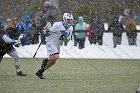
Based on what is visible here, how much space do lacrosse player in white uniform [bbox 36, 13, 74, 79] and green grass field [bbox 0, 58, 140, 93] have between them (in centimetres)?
42

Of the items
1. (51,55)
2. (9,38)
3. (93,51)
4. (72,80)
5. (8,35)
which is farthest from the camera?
(93,51)

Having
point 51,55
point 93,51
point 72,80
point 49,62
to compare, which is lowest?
point 93,51

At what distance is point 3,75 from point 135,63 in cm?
774

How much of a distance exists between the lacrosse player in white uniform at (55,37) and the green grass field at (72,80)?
0.42m

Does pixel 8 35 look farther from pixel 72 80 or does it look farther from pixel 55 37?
pixel 72 80

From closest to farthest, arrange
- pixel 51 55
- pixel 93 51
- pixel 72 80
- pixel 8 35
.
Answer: pixel 72 80, pixel 51 55, pixel 8 35, pixel 93 51

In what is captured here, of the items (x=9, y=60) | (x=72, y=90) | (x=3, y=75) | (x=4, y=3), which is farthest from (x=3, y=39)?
Answer: (x=4, y=3)

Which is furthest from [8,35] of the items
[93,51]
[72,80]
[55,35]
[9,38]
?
[93,51]

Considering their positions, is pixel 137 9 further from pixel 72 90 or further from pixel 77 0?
pixel 72 90

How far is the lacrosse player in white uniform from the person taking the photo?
16.3 metres

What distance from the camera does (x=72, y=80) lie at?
1576cm

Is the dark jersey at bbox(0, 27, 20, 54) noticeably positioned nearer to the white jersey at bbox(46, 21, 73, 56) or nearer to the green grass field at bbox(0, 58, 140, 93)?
the green grass field at bbox(0, 58, 140, 93)

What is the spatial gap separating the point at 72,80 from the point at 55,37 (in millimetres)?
1368

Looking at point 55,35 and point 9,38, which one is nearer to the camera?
point 55,35
